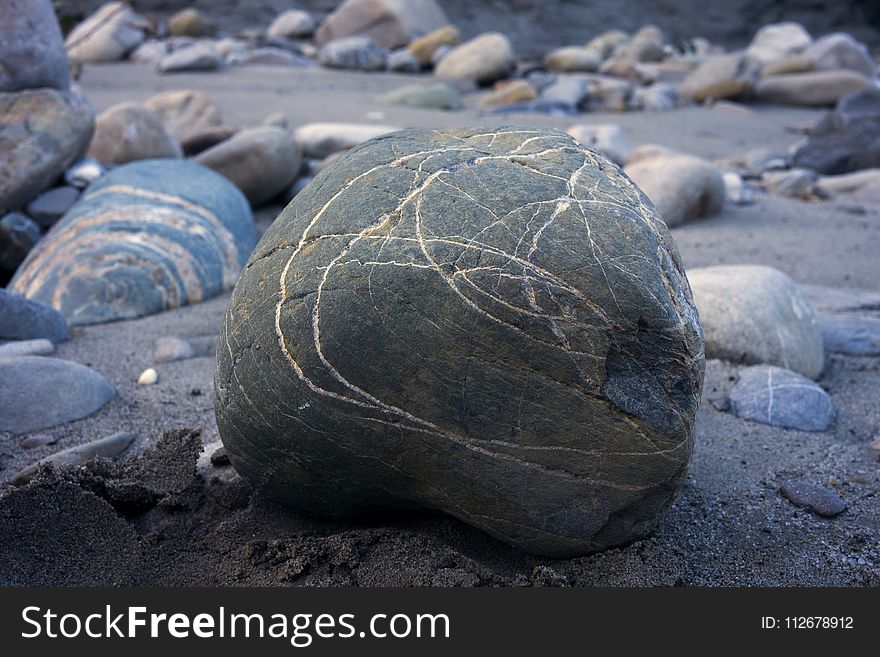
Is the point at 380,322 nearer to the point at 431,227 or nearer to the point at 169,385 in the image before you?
the point at 431,227

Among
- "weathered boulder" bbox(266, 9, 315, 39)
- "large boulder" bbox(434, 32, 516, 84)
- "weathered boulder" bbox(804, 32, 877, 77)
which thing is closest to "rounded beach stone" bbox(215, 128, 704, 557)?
"large boulder" bbox(434, 32, 516, 84)

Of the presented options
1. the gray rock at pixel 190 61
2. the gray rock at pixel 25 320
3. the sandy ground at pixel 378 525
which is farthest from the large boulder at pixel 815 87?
the gray rock at pixel 25 320

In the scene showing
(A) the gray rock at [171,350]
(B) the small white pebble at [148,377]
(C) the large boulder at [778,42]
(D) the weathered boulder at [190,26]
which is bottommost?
(C) the large boulder at [778,42]

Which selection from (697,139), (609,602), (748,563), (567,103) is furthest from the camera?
(567,103)

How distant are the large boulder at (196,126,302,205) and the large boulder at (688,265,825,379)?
3.26 m

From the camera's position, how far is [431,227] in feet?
7.30

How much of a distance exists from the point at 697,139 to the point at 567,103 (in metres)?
1.66

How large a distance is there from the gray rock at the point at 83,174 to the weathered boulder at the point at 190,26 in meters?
10.4

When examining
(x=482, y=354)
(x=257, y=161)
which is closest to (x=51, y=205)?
(x=257, y=161)

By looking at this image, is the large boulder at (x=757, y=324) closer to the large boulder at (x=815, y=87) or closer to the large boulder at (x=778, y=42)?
the large boulder at (x=815, y=87)

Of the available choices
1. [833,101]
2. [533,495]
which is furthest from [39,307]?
[833,101]

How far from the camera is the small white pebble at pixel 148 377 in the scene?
3619 millimetres

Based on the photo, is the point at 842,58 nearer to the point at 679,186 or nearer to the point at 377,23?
the point at 377,23

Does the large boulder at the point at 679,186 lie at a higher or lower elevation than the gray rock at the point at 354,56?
higher
